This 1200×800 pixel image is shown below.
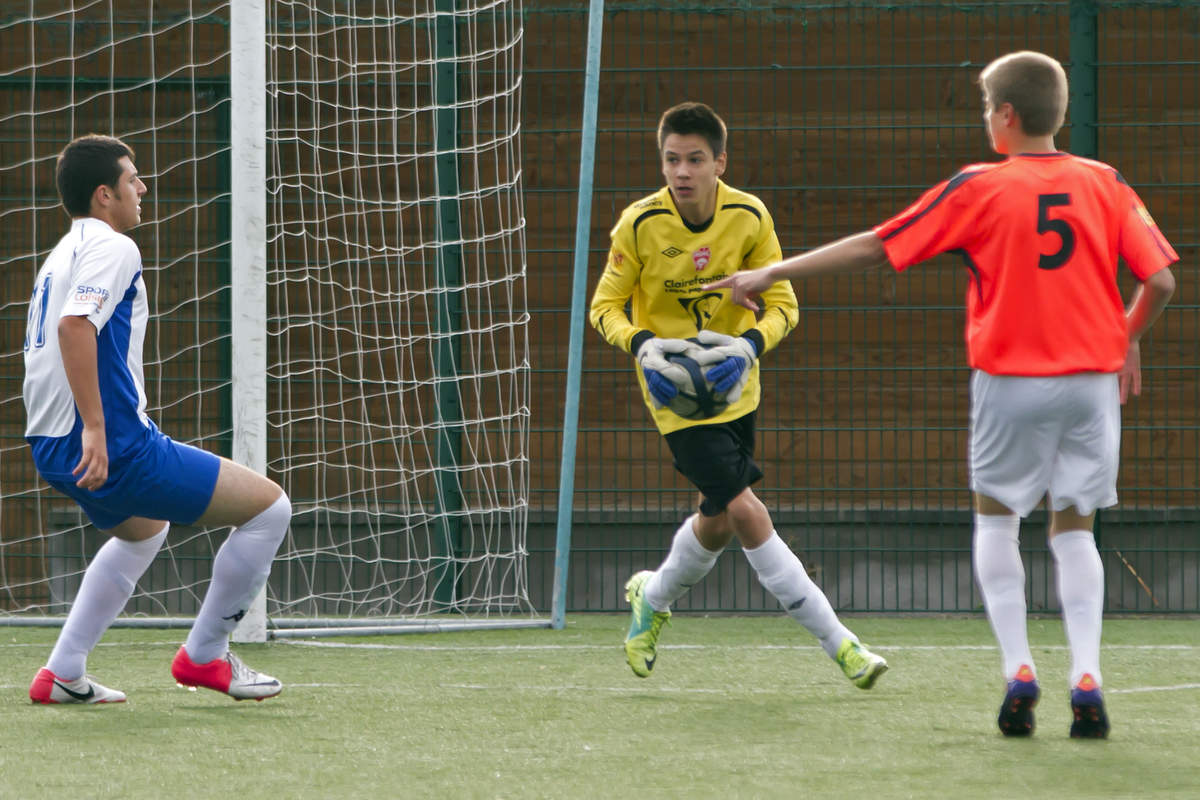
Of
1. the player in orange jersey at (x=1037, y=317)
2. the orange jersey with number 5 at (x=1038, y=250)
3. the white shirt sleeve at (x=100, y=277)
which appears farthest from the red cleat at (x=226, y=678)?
the orange jersey with number 5 at (x=1038, y=250)

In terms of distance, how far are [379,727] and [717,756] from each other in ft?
3.00

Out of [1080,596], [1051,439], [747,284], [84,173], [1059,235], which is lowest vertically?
[1080,596]

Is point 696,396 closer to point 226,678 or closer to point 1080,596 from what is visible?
point 1080,596

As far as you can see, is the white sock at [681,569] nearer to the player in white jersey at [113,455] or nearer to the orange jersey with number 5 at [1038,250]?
the player in white jersey at [113,455]

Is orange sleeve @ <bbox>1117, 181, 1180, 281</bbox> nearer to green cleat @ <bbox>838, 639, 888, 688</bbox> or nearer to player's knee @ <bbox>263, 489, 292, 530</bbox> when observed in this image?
green cleat @ <bbox>838, 639, 888, 688</bbox>

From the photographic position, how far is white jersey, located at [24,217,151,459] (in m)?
4.11

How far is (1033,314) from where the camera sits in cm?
367

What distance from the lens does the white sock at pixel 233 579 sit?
172 inches

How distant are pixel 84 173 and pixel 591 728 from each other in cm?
201

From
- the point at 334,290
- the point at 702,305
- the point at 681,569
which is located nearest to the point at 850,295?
the point at 334,290

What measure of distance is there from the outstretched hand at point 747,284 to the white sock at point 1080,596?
0.92m

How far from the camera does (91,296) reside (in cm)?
404

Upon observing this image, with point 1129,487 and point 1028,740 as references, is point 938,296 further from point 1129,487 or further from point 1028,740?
point 1028,740

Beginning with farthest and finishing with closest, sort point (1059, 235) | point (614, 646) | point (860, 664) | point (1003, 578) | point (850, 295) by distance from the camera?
1. point (850, 295)
2. point (614, 646)
3. point (860, 664)
4. point (1003, 578)
5. point (1059, 235)
